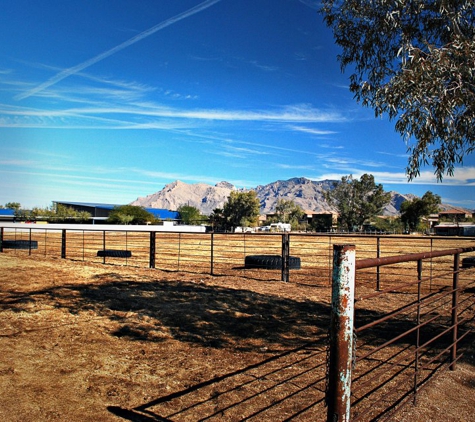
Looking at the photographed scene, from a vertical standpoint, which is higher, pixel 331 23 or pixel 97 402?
pixel 331 23

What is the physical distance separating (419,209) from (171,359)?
8662 cm

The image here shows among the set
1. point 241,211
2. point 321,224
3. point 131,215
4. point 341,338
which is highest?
point 241,211

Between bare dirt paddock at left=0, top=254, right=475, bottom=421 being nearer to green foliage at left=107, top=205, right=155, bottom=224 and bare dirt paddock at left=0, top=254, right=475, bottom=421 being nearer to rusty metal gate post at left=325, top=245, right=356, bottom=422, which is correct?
rusty metal gate post at left=325, top=245, right=356, bottom=422

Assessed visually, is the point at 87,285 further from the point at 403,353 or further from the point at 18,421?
the point at 403,353

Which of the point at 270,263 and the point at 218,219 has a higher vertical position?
the point at 218,219

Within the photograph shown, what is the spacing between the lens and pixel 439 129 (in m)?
7.04

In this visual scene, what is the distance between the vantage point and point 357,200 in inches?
3570

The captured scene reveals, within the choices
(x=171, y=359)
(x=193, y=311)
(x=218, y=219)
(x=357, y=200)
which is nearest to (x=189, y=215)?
(x=218, y=219)

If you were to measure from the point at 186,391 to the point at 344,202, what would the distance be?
91.6m

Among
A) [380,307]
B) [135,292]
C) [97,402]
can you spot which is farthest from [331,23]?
[97,402]

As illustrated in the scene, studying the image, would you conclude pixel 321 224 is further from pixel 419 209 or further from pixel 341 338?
pixel 341 338

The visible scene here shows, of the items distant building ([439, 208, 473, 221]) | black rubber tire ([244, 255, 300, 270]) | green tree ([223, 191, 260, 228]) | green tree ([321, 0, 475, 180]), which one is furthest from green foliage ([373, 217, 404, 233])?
green tree ([321, 0, 475, 180])

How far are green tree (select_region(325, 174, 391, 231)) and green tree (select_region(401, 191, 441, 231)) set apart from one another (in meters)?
6.41

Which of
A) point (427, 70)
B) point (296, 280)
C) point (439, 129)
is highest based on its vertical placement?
point (427, 70)
